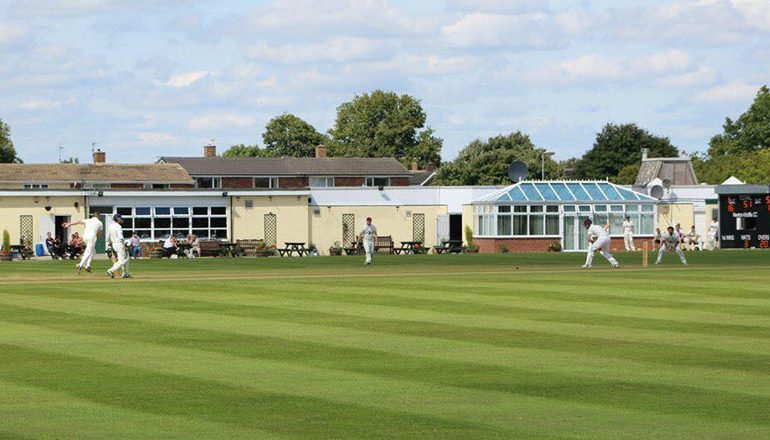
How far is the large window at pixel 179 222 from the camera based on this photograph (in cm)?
7488

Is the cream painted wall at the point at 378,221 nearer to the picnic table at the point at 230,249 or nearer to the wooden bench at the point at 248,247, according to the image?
the wooden bench at the point at 248,247

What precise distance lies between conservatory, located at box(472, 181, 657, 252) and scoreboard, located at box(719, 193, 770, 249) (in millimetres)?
4419

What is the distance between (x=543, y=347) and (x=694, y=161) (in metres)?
122

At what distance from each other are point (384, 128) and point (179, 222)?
228ft

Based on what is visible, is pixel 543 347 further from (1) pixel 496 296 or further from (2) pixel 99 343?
(1) pixel 496 296

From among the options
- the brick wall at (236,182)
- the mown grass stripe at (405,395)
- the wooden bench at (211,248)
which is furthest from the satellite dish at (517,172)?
the mown grass stripe at (405,395)

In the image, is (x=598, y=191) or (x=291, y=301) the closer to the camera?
(x=291, y=301)

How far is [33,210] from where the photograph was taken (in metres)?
72.1

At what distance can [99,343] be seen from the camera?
19594 mm

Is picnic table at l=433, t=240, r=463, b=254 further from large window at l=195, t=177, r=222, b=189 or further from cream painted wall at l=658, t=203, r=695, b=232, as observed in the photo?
large window at l=195, t=177, r=222, b=189

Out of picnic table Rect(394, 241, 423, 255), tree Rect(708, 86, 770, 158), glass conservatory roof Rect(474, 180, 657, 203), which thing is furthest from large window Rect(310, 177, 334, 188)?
tree Rect(708, 86, 770, 158)

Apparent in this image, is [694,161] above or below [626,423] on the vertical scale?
above

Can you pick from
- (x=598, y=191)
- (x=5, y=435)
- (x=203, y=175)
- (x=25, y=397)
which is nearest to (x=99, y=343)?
(x=25, y=397)

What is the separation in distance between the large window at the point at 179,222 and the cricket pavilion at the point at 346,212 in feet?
0.17
